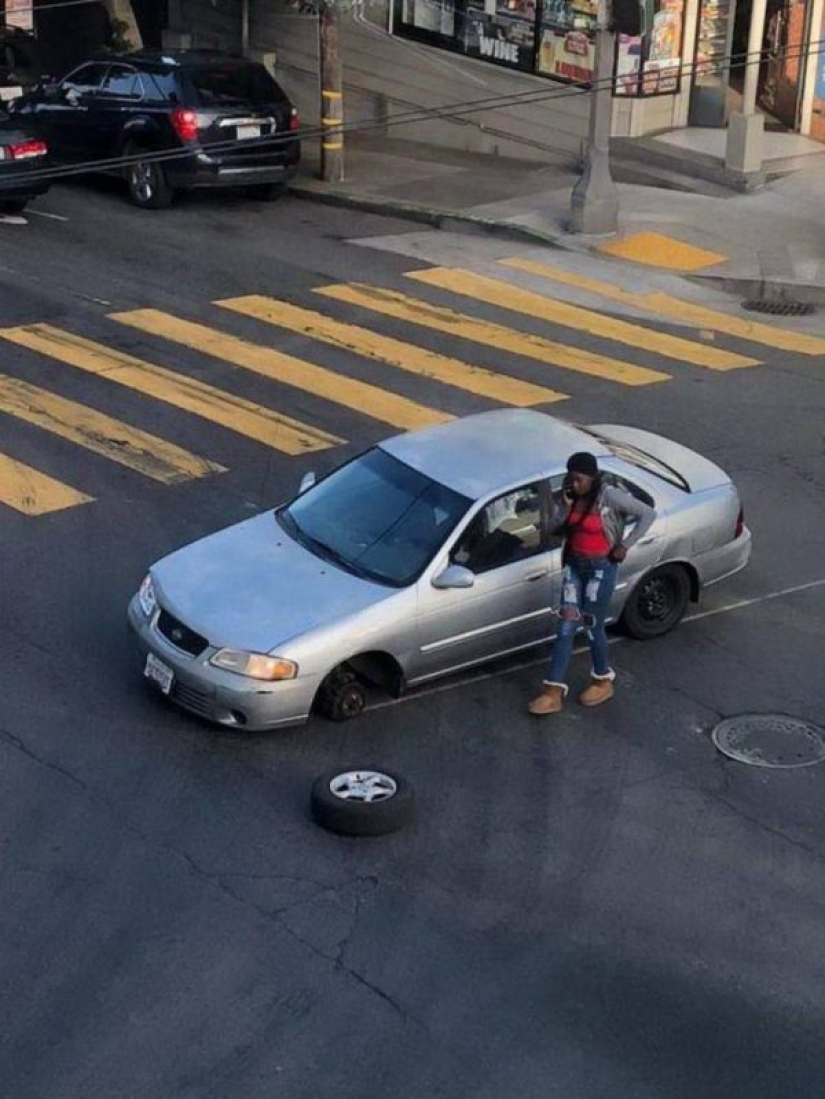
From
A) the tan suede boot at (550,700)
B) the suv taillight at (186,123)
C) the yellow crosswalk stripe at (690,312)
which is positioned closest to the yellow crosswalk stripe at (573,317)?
the yellow crosswalk stripe at (690,312)

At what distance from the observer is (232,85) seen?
24906 mm

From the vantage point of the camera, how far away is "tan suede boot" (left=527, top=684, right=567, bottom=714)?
1085 centimetres

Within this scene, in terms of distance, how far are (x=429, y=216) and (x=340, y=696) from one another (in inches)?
580

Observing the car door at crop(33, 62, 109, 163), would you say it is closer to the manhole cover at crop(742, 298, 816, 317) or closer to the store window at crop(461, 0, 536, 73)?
the store window at crop(461, 0, 536, 73)

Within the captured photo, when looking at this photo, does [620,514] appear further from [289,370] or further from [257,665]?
[289,370]

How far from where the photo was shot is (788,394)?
1738cm

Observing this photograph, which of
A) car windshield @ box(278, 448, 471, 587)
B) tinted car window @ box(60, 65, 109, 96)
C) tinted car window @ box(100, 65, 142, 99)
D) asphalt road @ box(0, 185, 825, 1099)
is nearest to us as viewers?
asphalt road @ box(0, 185, 825, 1099)

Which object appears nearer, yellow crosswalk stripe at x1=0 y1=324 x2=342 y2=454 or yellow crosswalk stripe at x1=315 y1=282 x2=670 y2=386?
yellow crosswalk stripe at x1=0 y1=324 x2=342 y2=454

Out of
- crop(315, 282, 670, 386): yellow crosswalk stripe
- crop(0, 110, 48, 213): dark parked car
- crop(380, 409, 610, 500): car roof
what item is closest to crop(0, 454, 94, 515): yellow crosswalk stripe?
crop(380, 409, 610, 500): car roof

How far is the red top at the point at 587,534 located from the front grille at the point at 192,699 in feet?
7.56

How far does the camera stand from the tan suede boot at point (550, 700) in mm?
10852

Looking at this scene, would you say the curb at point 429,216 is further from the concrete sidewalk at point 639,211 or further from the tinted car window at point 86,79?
the tinted car window at point 86,79

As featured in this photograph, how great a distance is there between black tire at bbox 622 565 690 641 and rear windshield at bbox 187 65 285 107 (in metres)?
14.5

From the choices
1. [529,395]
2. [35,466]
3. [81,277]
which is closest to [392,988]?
[35,466]
